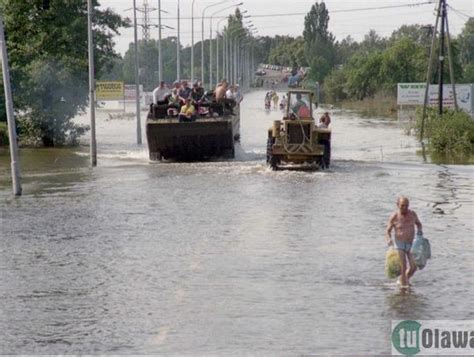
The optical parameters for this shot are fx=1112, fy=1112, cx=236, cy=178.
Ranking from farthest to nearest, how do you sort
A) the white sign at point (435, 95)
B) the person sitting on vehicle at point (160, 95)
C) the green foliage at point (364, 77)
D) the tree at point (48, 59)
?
the green foliage at point (364, 77)
the white sign at point (435, 95)
the tree at point (48, 59)
the person sitting on vehicle at point (160, 95)

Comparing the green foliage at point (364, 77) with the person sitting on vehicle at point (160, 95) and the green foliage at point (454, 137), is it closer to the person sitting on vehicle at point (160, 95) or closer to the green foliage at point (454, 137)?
the green foliage at point (454, 137)

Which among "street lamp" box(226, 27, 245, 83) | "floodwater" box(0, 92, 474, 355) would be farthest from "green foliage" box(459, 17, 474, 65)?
"floodwater" box(0, 92, 474, 355)

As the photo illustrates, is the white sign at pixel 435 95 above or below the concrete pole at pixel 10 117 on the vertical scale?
below

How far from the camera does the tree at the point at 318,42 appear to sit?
14238 cm

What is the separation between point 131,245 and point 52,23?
2936cm

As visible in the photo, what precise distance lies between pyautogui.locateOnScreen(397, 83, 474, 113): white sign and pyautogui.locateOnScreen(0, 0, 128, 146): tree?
2619 centimetres

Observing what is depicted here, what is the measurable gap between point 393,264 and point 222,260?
335 centimetres

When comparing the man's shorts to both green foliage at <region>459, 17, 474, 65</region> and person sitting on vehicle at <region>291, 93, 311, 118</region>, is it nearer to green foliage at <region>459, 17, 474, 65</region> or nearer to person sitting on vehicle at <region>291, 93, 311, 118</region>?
person sitting on vehicle at <region>291, 93, 311, 118</region>

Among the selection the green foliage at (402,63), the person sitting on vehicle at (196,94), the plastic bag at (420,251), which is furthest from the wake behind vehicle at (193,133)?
the green foliage at (402,63)

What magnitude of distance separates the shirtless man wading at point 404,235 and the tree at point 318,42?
123854 millimetres

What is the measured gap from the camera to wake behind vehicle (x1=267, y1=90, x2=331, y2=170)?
31.0 meters

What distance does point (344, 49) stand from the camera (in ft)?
617

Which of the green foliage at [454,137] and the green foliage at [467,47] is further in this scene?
the green foliage at [467,47]

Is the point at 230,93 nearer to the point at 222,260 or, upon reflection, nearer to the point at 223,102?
the point at 223,102
